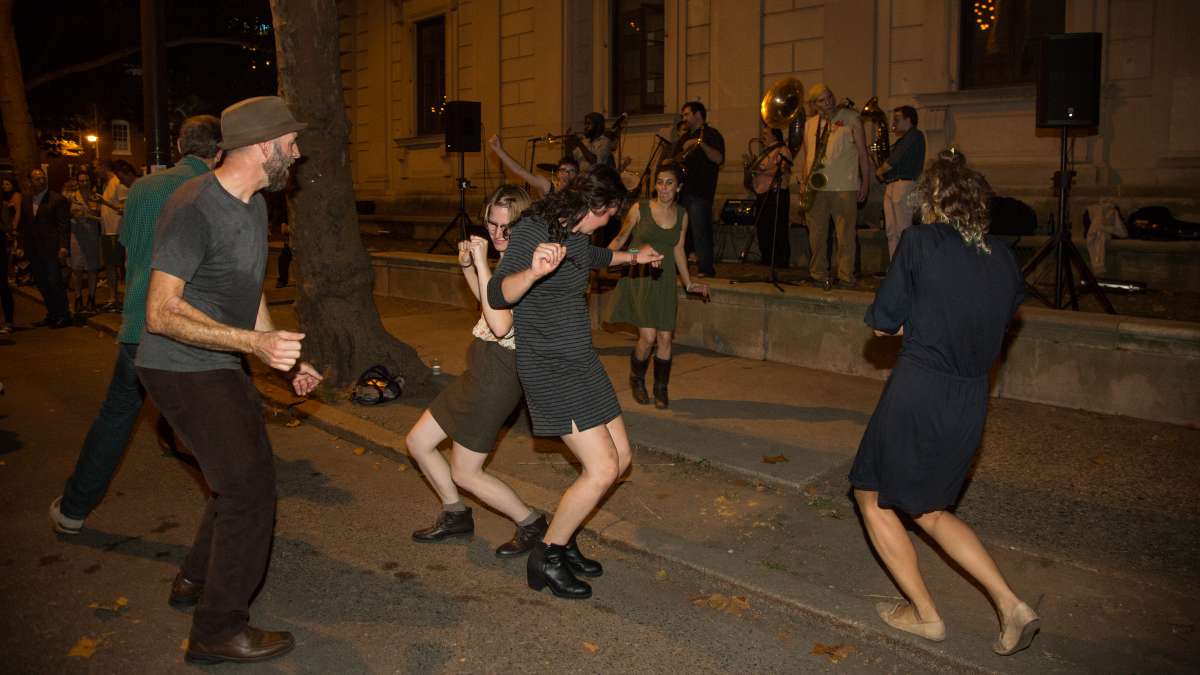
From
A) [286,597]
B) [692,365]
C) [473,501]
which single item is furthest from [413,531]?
[692,365]

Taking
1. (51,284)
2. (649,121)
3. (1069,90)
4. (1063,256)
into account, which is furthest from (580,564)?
(649,121)

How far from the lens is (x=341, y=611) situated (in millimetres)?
4336

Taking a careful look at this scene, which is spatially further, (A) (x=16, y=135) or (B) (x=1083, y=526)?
(A) (x=16, y=135)

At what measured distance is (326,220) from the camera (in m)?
8.23

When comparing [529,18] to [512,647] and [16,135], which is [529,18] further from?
[512,647]

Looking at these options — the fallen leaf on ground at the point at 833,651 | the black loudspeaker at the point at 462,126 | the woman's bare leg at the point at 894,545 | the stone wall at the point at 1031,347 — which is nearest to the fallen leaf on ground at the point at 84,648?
the fallen leaf on ground at the point at 833,651

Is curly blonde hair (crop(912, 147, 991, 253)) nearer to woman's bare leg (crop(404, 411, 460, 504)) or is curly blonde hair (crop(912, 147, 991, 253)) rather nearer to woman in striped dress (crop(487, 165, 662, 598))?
woman in striped dress (crop(487, 165, 662, 598))

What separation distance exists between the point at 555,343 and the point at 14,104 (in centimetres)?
2232

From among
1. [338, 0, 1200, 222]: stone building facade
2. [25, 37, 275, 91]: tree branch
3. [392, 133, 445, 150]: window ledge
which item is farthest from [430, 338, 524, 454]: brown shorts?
[25, 37, 275, 91]: tree branch

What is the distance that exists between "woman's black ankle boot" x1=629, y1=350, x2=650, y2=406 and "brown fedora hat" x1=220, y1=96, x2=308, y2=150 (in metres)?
4.32

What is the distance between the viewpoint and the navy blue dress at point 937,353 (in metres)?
3.60

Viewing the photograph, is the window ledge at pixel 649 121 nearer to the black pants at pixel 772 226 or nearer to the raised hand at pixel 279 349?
the black pants at pixel 772 226

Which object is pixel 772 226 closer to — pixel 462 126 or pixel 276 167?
pixel 462 126

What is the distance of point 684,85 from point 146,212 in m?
12.3
